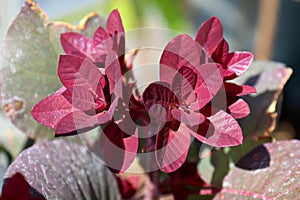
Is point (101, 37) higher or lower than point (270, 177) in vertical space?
higher

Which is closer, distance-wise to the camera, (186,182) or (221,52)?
(221,52)

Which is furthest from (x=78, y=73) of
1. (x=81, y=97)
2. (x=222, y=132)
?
(x=222, y=132)

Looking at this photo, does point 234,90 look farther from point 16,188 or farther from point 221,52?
point 16,188

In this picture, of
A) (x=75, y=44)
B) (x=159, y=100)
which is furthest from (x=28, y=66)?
(x=159, y=100)

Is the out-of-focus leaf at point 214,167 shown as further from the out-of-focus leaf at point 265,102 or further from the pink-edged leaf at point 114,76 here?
the pink-edged leaf at point 114,76

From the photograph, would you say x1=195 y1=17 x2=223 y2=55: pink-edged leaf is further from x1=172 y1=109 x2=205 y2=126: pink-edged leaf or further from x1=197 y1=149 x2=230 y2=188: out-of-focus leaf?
x1=197 y1=149 x2=230 y2=188: out-of-focus leaf

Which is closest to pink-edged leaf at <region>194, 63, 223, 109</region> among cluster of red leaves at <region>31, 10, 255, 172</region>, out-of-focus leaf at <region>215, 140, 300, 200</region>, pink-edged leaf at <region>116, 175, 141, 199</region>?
cluster of red leaves at <region>31, 10, 255, 172</region>
